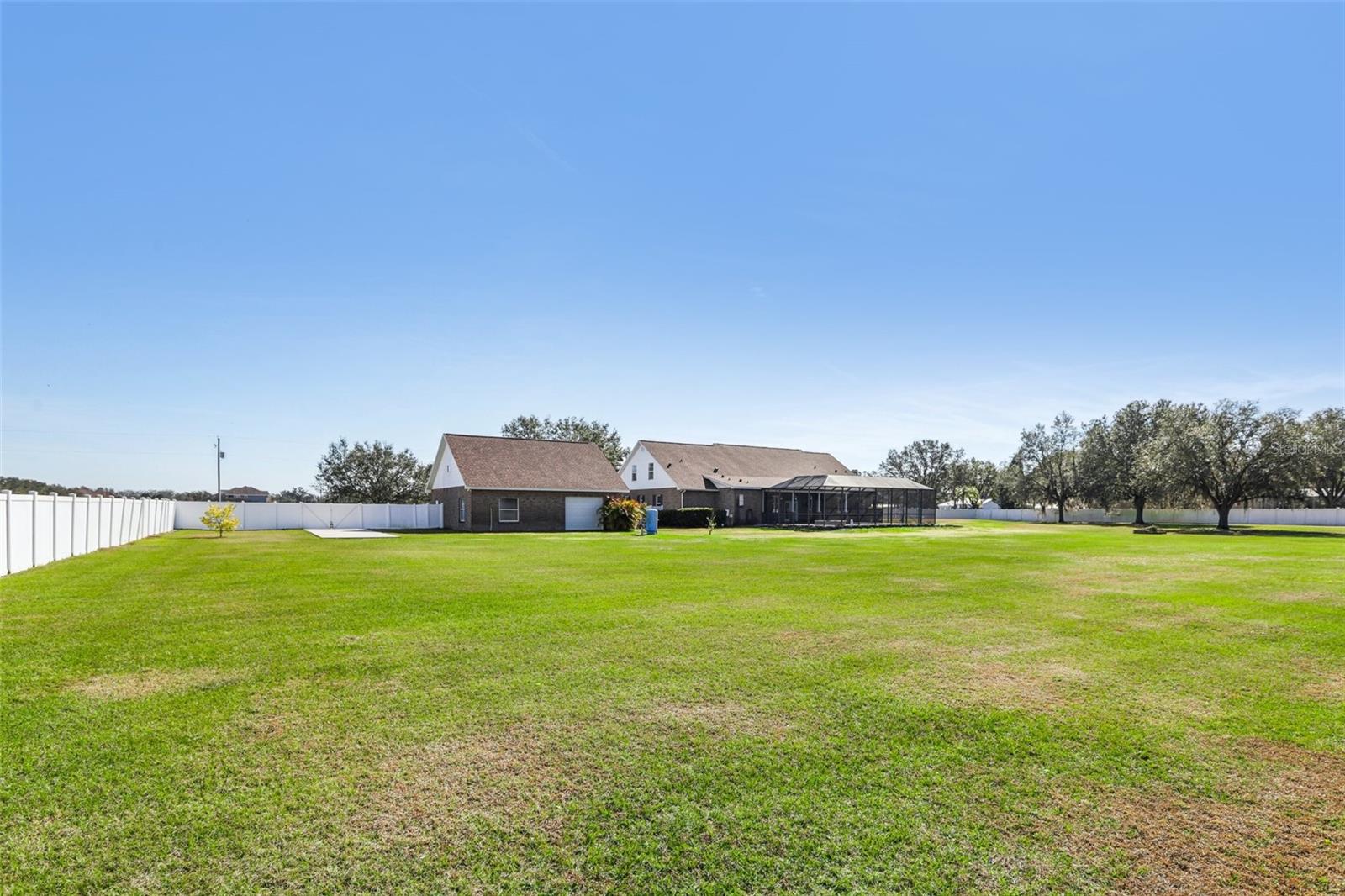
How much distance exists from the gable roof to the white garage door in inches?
240

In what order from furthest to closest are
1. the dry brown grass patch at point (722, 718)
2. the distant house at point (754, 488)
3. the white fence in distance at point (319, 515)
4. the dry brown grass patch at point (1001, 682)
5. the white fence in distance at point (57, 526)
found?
the distant house at point (754, 488) → the white fence in distance at point (319, 515) → the white fence in distance at point (57, 526) → the dry brown grass patch at point (1001, 682) → the dry brown grass patch at point (722, 718)

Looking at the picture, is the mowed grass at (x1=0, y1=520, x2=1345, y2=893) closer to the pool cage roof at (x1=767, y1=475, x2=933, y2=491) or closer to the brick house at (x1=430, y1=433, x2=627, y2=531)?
the brick house at (x1=430, y1=433, x2=627, y2=531)

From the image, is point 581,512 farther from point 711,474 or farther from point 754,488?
point 754,488

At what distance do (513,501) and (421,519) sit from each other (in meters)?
6.37

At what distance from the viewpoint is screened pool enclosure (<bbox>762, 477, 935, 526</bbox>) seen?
3862 cm

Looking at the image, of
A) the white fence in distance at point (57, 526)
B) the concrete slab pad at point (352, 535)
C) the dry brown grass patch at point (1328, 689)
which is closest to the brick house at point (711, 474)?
the concrete slab pad at point (352, 535)

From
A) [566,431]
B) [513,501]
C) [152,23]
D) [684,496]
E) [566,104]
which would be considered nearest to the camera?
[152,23]

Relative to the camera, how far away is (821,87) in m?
14.7

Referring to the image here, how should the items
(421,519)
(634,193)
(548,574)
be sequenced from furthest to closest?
(421,519) → (634,193) → (548,574)

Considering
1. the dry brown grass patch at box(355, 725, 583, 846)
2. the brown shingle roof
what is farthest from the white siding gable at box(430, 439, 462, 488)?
the dry brown grass patch at box(355, 725, 583, 846)

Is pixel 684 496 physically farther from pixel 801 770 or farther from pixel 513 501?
pixel 801 770

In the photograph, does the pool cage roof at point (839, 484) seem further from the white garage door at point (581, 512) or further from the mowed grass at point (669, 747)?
the mowed grass at point (669, 747)

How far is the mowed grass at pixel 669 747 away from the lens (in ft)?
9.77

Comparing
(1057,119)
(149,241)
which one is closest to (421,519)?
(149,241)
